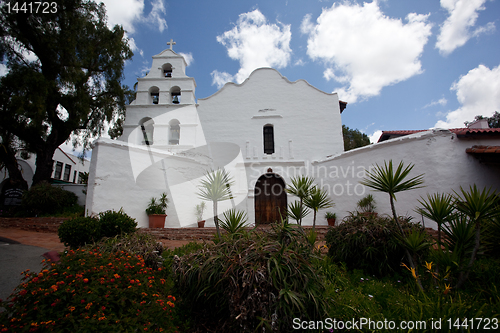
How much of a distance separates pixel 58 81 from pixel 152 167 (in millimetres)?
8037

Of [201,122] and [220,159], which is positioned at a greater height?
[201,122]

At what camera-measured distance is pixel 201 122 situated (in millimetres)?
12375

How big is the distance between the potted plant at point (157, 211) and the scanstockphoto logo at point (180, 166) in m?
0.38

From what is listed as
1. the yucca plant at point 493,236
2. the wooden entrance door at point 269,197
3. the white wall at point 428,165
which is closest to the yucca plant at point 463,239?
the yucca plant at point 493,236

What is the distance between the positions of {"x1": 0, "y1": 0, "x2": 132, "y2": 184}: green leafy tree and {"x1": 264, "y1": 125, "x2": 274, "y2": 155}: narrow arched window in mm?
9154

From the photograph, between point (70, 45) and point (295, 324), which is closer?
point (295, 324)

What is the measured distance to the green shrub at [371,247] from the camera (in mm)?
4184

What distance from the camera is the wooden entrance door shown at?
11102 millimetres

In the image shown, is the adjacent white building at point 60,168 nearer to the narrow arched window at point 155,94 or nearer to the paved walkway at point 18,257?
the narrow arched window at point 155,94

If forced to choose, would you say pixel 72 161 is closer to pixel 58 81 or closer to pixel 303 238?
pixel 58 81

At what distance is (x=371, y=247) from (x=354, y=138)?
22.6 m

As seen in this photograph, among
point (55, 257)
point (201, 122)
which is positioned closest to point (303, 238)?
point (55, 257)

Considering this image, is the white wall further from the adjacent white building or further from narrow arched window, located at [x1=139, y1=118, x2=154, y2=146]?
the adjacent white building

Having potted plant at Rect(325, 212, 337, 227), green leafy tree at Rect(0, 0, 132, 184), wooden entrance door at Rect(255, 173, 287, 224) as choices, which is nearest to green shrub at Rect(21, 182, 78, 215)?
green leafy tree at Rect(0, 0, 132, 184)
